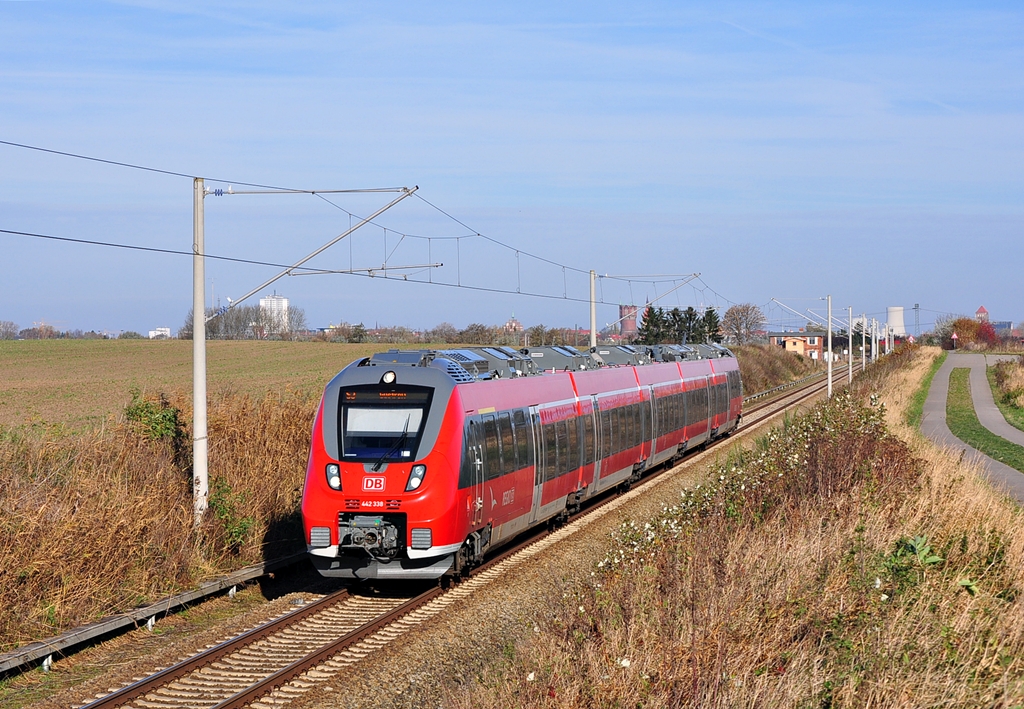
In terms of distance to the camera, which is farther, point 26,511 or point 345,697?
point 26,511

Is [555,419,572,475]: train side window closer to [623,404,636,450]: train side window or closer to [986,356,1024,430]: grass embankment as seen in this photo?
[623,404,636,450]: train side window

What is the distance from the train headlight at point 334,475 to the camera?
13.7 metres

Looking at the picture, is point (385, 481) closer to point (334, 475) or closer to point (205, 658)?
point (334, 475)

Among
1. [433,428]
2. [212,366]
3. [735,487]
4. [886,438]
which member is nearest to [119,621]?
[433,428]

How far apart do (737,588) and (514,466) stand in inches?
287

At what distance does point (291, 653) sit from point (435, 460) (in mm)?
3149

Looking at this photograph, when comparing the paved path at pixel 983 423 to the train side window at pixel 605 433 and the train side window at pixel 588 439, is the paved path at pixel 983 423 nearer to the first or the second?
the train side window at pixel 605 433

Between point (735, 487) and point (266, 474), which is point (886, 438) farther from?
point (266, 474)

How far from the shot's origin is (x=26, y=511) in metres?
12.8

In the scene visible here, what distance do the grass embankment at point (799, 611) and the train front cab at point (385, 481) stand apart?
251 cm

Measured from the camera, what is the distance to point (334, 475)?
541 inches

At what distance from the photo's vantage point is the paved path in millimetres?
20234

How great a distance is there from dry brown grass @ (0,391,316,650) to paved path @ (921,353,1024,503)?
1246 centimetres

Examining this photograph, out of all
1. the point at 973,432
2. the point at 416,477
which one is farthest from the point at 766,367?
the point at 416,477
